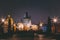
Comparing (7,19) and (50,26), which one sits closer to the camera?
(50,26)

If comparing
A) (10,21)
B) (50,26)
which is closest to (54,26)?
(50,26)

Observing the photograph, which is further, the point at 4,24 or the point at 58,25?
the point at 4,24

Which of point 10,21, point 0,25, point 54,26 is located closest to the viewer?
point 54,26

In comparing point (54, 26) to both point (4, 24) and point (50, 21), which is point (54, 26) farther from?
point (4, 24)

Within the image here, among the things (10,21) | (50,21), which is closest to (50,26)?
Result: (50,21)

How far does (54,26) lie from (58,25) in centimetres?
450

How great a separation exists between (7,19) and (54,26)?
2577 centimetres

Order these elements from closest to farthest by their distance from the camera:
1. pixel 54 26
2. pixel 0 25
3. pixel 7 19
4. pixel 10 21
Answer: pixel 54 26 < pixel 0 25 < pixel 10 21 < pixel 7 19

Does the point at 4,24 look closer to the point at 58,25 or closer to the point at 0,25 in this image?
the point at 0,25

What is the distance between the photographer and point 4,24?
284 ft

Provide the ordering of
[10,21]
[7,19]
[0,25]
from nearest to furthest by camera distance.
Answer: [0,25] < [10,21] < [7,19]

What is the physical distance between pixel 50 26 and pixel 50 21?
79.0 inches

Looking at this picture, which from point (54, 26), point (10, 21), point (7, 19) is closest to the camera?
point (54, 26)

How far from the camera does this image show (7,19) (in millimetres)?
90375
